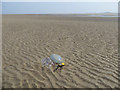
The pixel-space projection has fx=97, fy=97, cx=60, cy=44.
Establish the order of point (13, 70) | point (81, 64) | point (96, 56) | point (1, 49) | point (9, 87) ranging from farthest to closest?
point (1, 49) < point (96, 56) < point (81, 64) < point (13, 70) < point (9, 87)

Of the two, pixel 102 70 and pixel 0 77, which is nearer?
pixel 0 77

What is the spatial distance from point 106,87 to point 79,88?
93 cm

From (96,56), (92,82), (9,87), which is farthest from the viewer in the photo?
(96,56)

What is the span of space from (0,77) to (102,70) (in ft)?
13.5

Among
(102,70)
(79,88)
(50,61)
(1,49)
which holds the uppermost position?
(1,49)

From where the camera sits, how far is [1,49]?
6020 millimetres

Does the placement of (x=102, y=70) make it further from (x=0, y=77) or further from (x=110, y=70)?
(x=0, y=77)

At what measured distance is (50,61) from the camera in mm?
4582

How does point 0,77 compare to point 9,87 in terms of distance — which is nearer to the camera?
point 9,87

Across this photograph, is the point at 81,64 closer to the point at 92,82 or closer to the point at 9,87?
the point at 92,82

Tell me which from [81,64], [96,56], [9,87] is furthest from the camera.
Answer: [96,56]

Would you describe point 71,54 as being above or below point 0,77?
above

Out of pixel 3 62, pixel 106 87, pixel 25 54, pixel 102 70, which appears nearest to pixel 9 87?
pixel 3 62

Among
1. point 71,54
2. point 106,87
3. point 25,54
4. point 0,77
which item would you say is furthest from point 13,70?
point 106,87
